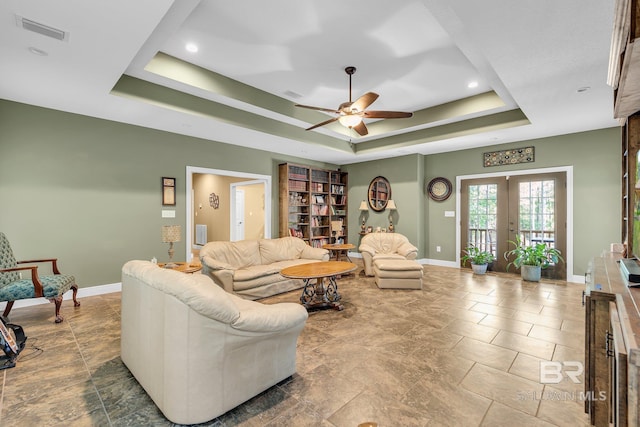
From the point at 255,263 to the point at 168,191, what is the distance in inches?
76.8

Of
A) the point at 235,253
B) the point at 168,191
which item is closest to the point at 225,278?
the point at 235,253

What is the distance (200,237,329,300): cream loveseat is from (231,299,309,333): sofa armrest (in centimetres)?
202

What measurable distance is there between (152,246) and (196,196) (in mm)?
4940

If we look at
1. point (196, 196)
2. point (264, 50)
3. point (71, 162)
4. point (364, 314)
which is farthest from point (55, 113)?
point (196, 196)

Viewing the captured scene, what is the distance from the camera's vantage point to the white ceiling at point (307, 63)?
7.18 ft

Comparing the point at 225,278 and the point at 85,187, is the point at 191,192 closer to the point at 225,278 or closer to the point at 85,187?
the point at 85,187

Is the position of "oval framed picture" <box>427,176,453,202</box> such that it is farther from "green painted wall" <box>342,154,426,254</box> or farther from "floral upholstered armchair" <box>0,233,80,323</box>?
"floral upholstered armchair" <box>0,233,80,323</box>

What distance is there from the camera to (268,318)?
1.83 m

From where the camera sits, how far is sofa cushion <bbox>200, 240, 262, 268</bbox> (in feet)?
14.3

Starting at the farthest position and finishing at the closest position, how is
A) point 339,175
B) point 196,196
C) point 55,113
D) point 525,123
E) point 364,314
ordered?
point 196,196 < point 339,175 < point 525,123 < point 55,113 < point 364,314

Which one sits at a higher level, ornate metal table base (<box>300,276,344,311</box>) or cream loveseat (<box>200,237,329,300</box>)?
cream loveseat (<box>200,237,329,300</box>)

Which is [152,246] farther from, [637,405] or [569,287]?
[569,287]

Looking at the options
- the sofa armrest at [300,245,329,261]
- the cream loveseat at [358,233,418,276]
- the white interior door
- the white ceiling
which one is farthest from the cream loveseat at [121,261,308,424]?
the white interior door

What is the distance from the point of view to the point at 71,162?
4.04 metres
